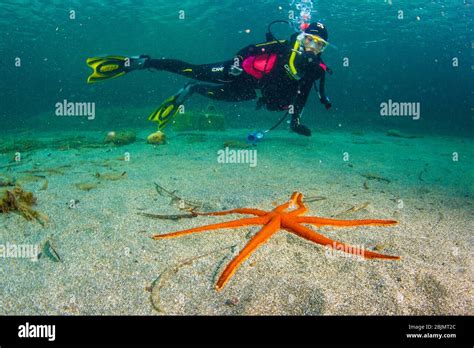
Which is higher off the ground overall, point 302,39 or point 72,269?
point 302,39

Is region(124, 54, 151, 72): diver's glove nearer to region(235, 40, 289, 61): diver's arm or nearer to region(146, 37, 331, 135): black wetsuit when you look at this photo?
region(146, 37, 331, 135): black wetsuit

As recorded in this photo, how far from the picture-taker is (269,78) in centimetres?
814

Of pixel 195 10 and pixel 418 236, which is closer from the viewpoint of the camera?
A: pixel 418 236

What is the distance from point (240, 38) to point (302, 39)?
47.6 meters

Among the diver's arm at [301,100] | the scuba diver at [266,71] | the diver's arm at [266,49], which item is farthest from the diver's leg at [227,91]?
the diver's arm at [301,100]

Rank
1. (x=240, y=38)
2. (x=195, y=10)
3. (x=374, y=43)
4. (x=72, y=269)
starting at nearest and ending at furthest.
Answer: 1. (x=72, y=269)
2. (x=195, y=10)
3. (x=374, y=43)
4. (x=240, y=38)

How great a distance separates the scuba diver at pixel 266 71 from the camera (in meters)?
7.65

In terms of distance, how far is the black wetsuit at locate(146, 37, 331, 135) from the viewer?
7746 mm

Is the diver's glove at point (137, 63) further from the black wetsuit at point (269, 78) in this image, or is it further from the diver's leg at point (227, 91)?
the diver's leg at point (227, 91)

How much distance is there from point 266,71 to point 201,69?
1.96 metres

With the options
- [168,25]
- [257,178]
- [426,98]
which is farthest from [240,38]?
[257,178]

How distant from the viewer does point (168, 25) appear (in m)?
40.3

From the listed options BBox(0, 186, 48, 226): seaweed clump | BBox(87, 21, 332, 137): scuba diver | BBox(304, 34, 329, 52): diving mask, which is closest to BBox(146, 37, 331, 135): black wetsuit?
BBox(87, 21, 332, 137): scuba diver

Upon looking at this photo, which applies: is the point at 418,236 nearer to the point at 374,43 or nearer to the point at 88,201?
the point at 88,201
